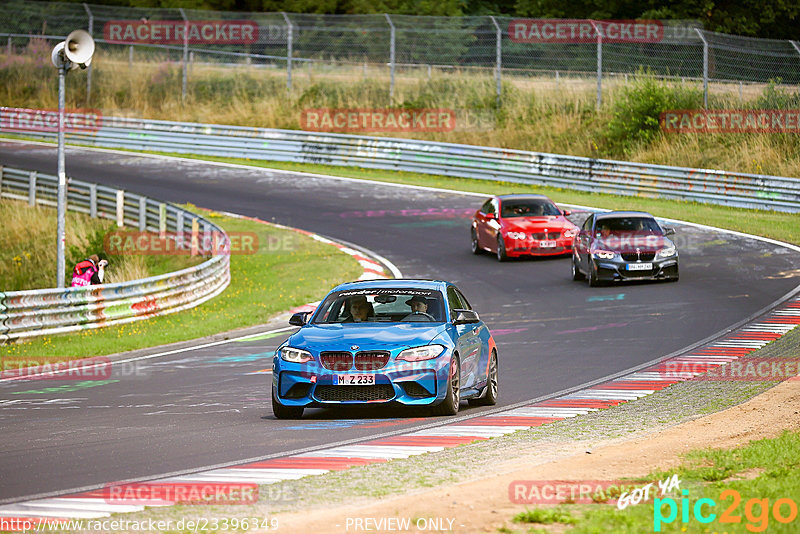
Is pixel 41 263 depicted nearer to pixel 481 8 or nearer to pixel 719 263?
pixel 719 263

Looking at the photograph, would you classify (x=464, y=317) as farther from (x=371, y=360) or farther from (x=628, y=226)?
(x=628, y=226)

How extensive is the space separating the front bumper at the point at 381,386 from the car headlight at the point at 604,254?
12411mm

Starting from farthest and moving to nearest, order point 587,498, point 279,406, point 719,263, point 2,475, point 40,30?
point 40,30
point 719,263
point 279,406
point 2,475
point 587,498

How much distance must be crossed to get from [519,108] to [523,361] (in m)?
29.5

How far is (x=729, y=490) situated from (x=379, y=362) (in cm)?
469

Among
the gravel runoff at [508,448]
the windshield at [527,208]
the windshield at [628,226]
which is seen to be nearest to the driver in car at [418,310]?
the gravel runoff at [508,448]

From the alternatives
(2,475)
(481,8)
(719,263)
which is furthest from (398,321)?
(481,8)

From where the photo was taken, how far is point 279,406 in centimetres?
1173

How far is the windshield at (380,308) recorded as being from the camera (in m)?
12.4

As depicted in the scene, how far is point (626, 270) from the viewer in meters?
23.4

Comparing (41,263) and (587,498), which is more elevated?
(587,498)

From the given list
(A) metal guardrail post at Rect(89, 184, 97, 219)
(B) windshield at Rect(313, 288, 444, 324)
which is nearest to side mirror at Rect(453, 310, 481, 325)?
(B) windshield at Rect(313, 288, 444, 324)

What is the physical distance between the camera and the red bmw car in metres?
26.9

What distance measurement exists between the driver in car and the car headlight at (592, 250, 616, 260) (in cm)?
1134
